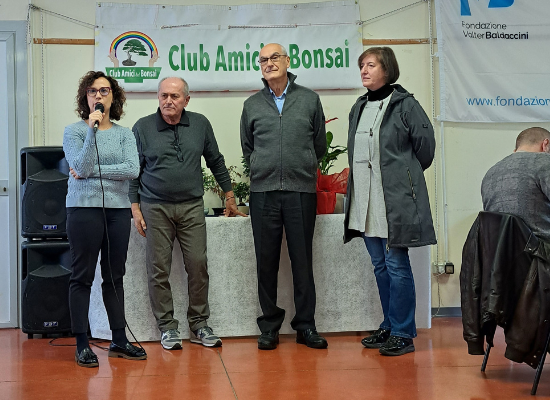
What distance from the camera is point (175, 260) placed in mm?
4070

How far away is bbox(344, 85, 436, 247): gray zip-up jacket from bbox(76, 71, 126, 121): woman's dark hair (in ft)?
4.65

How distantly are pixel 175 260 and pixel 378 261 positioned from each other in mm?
1233

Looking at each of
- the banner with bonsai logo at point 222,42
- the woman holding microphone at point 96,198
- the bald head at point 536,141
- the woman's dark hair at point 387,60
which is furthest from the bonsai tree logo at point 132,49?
the bald head at point 536,141

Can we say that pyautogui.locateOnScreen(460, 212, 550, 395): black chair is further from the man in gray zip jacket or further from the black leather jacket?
the man in gray zip jacket

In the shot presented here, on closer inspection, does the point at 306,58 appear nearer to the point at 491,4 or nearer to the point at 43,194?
the point at 491,4

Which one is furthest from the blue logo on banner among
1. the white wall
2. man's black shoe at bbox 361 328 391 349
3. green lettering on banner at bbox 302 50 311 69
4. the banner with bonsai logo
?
man's black shoe at bbox 361 328 391 349

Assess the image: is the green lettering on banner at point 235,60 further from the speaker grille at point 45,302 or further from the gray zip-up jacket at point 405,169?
the speaker grille at point 45,302

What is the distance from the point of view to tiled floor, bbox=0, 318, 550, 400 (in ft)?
9.40

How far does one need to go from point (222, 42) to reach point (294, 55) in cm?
55

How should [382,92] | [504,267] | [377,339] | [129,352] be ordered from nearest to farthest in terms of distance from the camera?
[504,267] < [129,352] < [382,92] < [377,339]

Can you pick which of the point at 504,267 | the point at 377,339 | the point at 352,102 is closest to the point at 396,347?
the point at 377,339

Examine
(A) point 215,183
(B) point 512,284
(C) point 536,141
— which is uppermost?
(C) point 536,141

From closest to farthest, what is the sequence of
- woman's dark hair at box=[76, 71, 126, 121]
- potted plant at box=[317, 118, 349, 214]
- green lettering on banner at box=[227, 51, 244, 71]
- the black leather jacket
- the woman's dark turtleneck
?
the black leather jacket → woman's dark hair at box=[76, 71, 126, 121] → the woman's dark turtleneck → potted plant at box=[317, 118, 349, 214] → green lettering on banner at box=[227, 51, 244, 71]

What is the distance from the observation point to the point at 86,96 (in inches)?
135
